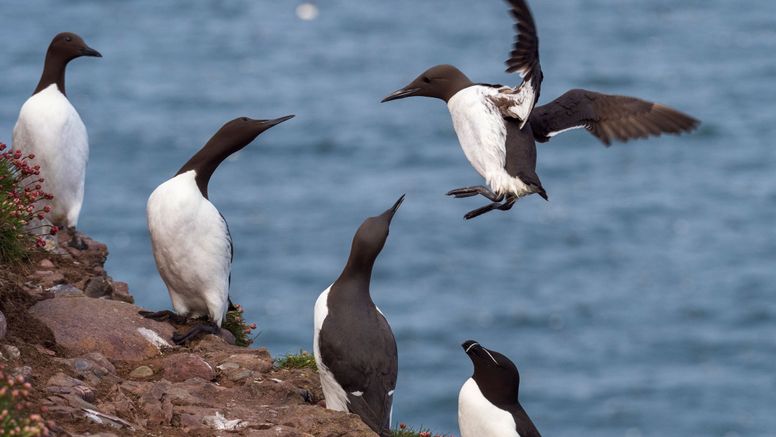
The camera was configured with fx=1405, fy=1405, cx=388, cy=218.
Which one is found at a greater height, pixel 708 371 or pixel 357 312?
pixel 708 371

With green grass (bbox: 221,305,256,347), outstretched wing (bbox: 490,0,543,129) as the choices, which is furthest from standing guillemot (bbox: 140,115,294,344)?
outstretched wing (bbox: 490,0,543,129)

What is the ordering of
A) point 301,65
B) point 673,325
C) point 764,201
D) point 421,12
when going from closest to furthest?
point 673,325 < point 764,201 < point 301,65 < point 421,12

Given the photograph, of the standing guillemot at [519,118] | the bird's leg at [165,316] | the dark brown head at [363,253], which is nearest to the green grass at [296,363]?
the bird's leg at [165,316]

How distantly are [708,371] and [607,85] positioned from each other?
17321 millimetres

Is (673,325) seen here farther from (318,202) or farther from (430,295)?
(318,202)

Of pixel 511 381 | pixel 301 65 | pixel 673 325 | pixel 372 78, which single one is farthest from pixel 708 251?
pixel 511 381

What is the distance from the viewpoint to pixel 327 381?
8.48 m

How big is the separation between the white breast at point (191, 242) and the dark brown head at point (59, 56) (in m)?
2.55

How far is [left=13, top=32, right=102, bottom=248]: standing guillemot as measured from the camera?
11.4 metres

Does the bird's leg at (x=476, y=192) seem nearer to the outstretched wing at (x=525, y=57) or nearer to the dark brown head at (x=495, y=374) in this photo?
the outstretched wing at (x=525, y=57)

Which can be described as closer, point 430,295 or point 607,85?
point 430,295

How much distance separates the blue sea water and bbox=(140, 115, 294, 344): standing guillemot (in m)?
20.1

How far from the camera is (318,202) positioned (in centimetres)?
3959

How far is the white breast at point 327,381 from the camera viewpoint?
8.40m
